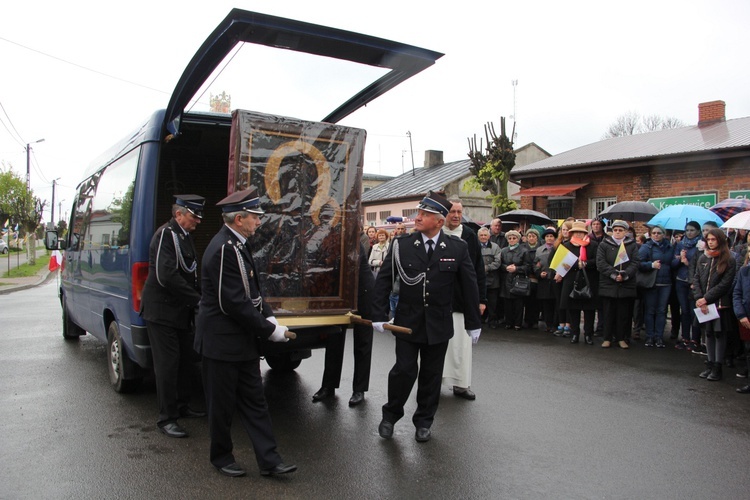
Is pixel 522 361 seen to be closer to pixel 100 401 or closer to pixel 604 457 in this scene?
pixel 604 457

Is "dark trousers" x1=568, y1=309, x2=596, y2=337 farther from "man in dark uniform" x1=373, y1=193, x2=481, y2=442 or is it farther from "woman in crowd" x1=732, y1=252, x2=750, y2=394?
"man in dark uniform" x1=373, y1=193, x2=481, y2=442

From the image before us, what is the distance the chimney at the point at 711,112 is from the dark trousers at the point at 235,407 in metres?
22.8

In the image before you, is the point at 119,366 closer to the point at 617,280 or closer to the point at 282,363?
the point at 282,363

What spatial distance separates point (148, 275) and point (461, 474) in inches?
127

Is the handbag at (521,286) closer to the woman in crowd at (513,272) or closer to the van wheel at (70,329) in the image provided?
the woman in crowd at (513,272)

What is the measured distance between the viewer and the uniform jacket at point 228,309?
13.5ft

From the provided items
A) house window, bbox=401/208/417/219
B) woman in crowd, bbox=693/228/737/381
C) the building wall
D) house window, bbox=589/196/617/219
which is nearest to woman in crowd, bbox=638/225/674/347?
woman in crowd, bbox=693/228/737/381

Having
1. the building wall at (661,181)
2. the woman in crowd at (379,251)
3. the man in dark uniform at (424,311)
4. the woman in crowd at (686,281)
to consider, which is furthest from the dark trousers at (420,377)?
the building wall at (661,181)

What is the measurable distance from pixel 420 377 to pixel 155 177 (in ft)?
10.4

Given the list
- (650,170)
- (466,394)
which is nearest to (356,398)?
(466,394)

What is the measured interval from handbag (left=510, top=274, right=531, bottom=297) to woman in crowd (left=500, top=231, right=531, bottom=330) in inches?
3.4

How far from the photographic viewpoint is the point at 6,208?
3881 cm

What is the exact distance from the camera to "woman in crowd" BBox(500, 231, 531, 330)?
36.7ft

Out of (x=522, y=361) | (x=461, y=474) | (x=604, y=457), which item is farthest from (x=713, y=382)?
(x=461, y=474)
